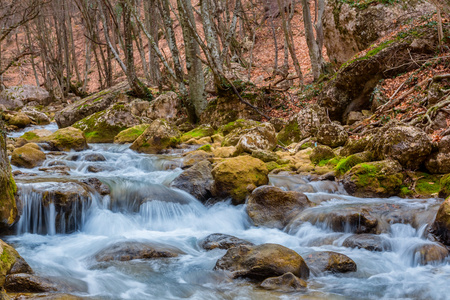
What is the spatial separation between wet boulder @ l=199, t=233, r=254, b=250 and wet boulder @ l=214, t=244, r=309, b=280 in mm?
895

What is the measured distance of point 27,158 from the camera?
8.98 m

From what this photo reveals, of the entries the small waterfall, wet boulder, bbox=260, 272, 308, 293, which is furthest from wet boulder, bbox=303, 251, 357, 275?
the small waterfall

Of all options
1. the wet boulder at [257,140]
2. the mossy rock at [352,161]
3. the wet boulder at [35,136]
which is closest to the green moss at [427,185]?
the mossy rock at [352,161]

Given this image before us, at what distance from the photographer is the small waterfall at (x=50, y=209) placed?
19.8 ft

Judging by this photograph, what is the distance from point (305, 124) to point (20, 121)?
1293 cm

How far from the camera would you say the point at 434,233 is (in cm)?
505

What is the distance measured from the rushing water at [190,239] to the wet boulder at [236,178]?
0.80ft

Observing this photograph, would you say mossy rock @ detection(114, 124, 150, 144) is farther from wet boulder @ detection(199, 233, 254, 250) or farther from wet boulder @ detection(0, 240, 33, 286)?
wet boulder @ detection(0, 240, 33, 286)

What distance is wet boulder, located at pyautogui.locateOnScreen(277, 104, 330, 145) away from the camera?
11.0 metres

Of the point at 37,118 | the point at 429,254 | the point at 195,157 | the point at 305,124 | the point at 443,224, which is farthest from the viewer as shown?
the point at 37,118

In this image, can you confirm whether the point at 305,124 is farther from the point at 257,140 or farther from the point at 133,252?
the point at 133,252

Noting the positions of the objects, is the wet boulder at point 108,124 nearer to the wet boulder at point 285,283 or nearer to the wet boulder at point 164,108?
the wet boulder at point 164,108

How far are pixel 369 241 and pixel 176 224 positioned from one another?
10.9 feet

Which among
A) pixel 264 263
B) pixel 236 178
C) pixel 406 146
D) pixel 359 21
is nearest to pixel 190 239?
pixel 236 178
